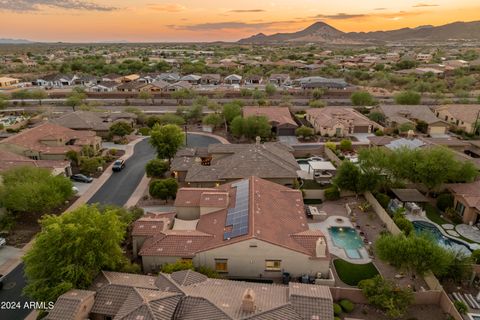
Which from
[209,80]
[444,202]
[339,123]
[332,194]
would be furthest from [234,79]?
[444,202]

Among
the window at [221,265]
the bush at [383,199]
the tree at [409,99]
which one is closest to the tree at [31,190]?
the window at [221,265]

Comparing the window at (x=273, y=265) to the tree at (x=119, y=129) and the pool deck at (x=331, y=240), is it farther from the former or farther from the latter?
the tree at (x=119, y=129)

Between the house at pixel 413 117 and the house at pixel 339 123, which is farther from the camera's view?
the house at pixel 413 117

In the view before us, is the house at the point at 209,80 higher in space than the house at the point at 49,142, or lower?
lower

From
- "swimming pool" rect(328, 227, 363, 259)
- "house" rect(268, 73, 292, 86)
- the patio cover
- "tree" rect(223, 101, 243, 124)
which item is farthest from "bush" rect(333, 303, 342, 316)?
"house" rect(268, 73, 292, 86)

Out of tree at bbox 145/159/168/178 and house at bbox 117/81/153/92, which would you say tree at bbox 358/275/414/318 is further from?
house at bbox 117/81/153/92

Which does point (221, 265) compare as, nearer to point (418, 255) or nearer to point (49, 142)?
point (418, 255)
